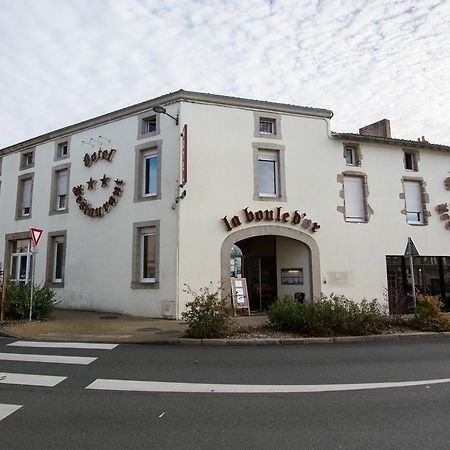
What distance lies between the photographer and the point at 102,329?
418 inches

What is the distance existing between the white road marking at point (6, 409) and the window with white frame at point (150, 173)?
1010 centimetres

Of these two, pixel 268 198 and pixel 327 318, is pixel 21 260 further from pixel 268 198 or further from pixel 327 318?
pixel 327 318

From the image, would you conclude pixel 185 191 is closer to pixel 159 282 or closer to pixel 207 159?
pixel 207 159

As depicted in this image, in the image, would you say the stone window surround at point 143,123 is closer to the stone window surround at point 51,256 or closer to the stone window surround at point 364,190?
the stone window surround at point 51,256

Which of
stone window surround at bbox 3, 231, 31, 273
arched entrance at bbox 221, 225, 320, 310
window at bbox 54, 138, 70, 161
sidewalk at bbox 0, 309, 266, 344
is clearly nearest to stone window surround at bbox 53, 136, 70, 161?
window at bbox 54, 138, 70, 161

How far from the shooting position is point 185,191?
13.2 meters

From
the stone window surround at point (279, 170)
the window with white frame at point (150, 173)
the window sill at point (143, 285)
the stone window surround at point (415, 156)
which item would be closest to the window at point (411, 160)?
the stone window surround at point (415, 156)

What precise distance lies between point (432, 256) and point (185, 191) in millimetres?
9860

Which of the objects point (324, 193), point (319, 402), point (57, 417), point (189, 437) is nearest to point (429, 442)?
point (319, 402)

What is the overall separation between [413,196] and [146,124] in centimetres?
1047

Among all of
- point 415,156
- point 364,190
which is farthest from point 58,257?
point 415,156

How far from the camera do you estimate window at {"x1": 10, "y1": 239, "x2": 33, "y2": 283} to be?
17156 mm

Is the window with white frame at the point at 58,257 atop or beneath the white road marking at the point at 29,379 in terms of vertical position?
atop

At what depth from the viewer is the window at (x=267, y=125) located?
14.7m
